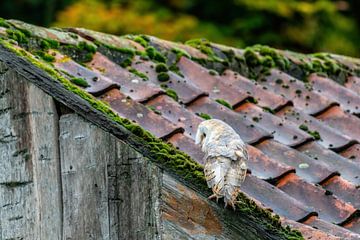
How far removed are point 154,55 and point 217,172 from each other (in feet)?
6.67

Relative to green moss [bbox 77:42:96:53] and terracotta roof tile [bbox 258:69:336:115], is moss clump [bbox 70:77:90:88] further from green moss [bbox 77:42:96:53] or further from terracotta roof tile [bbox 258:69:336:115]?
terracotta roof tile [bbox 258:69:336:115]

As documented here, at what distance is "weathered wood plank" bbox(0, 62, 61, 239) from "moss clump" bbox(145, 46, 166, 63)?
1661mm

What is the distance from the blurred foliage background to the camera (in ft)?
52.4

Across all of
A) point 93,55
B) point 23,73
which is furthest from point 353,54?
point 23,73

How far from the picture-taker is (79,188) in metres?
3.58

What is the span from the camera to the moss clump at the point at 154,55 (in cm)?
527

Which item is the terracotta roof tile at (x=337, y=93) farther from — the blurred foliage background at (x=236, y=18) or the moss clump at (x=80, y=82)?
the blurred foliage background at (x=236, y=18)

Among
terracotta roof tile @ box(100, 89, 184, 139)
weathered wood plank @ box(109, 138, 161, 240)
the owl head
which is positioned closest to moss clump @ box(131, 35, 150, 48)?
terracotta roof tile @ box(100, 89, 184, 139)

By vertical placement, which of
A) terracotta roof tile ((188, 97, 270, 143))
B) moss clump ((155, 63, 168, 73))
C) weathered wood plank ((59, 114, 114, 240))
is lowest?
moss clump ((155, 63, 168, 73))

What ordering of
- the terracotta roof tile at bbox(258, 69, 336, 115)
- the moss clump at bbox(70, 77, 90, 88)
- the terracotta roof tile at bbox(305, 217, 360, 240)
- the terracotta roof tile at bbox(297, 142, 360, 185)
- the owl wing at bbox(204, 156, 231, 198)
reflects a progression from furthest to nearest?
the terracotta roof tile at bbox(258, 69, 336, 115) < the terracotta roof tile at bbox(297, 142, 360, 185) < the moss clump at bbox(70, 77, 90, 88) < the terracotta roof tile at bbox(305, 217, 360, 240) < the owl wing at bbox(204, 156, 231, 198)

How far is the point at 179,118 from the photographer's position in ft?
14.7

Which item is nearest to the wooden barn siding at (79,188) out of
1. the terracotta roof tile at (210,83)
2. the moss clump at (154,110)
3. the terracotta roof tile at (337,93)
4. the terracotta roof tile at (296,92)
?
the moss clump at (154,110)

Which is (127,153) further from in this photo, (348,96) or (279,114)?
(348,96)

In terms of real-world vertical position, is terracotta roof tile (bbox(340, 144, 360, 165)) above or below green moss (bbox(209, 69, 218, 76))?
above
